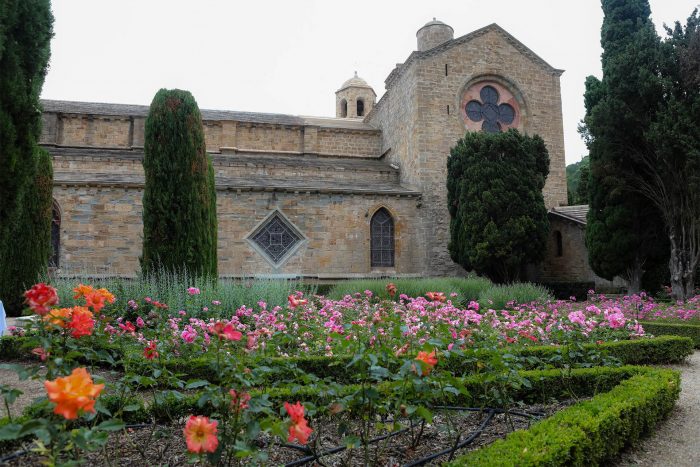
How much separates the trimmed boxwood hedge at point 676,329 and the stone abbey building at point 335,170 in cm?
906

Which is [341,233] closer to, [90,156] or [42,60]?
[90,156]

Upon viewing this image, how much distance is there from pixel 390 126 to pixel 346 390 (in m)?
18.8

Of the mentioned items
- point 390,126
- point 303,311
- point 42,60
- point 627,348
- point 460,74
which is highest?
point 460,74

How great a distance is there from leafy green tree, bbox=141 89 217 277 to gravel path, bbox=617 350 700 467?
7766 mm

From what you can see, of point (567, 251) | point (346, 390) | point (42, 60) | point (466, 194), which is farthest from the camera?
point (567, 251)

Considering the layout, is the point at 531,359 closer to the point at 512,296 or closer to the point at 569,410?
the point at 569,410

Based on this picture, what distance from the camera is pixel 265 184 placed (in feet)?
54.2

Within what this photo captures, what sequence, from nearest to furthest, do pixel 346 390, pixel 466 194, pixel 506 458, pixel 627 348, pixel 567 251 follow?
pixel 506 458 < pixel 346 390 < pixel 627 348 < pixel 466 194 < pixel 567 251

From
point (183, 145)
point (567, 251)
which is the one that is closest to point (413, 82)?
point (567, 251)

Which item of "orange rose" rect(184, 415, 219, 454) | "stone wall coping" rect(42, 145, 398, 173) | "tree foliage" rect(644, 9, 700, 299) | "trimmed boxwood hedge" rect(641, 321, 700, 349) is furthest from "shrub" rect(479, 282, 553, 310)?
"orange rose" rect(184, 415, 219, 454)

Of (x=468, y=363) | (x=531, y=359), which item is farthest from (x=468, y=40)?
(x=531, y=359)

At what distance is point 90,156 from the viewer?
17016 mm

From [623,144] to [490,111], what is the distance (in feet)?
21.9

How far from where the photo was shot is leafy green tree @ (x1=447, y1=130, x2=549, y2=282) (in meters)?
15.7
